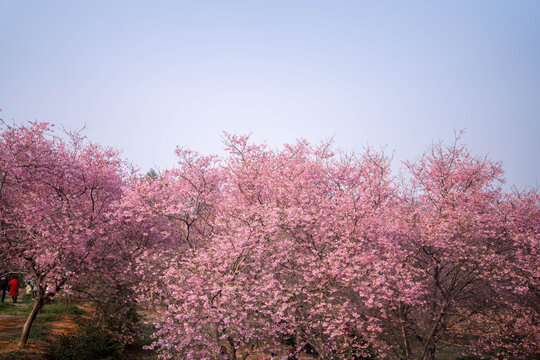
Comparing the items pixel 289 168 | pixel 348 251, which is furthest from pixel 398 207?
pixel 348 251

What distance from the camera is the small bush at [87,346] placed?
12164mm

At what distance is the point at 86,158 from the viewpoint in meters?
14.8

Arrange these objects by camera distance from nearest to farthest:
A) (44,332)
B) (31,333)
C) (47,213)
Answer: (47,213), (31,333), (44,332)

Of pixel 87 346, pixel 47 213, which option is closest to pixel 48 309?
pixel 87 346

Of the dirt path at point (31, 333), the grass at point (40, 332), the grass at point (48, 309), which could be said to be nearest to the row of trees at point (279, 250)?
the dirt path at point (31, 333)

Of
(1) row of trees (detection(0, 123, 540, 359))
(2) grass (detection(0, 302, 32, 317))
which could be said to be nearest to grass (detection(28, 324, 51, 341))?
(1) row of trees (detection(0, 123, 540, 359))

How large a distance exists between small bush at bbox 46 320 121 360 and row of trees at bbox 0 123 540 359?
2.69ft

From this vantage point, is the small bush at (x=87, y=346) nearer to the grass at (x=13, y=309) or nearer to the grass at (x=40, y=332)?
the grass at (x=40, y=332)

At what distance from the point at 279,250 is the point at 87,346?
9.06 meters

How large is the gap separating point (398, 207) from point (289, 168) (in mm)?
5983

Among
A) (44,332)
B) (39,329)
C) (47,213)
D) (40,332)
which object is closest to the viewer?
(47,213)

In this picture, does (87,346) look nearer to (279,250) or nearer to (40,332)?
(40,332)

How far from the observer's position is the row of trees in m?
9.30

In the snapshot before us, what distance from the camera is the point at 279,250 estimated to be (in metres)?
9.92
